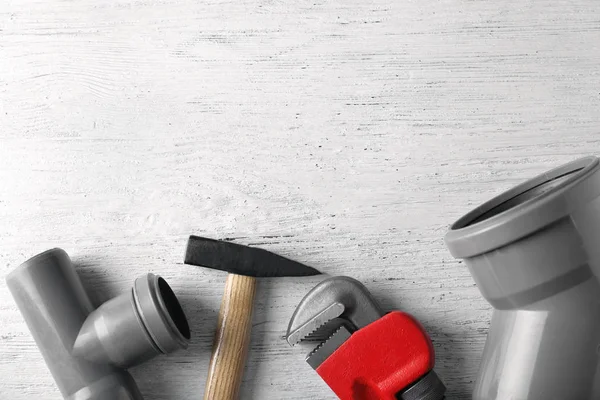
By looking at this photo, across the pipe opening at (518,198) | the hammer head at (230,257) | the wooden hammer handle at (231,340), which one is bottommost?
the wooden hammer handle at (231,340)

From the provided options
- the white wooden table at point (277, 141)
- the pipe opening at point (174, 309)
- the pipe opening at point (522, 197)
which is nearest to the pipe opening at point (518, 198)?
the pipe opening at point (522, 197)

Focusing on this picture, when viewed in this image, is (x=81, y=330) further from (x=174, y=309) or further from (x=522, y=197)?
(x=522, y=197)

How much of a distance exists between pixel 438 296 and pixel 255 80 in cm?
40

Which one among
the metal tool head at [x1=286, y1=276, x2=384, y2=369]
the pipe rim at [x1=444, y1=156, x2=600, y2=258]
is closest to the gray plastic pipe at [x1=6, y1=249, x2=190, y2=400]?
the metal tool head at [x1=286, y1=276, x2=384, y2=369]

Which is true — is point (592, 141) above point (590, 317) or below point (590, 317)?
above

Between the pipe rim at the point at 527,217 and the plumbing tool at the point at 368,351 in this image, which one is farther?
the plumbing tool at the point at 368,351

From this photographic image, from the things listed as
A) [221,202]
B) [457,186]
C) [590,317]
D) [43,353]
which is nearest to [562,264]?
[590,317]

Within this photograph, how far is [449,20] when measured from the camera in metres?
0.88

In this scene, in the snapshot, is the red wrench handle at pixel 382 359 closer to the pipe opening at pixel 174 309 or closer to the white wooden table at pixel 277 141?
the white wooden table at pixel 277 141

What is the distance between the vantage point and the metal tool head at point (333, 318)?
2.68 ft

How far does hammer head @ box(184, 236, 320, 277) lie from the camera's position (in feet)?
2.73

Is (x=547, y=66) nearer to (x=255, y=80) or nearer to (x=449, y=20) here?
(x=449, y=20)

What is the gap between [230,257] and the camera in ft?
2.74

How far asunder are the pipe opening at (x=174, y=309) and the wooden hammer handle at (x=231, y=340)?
5cm
